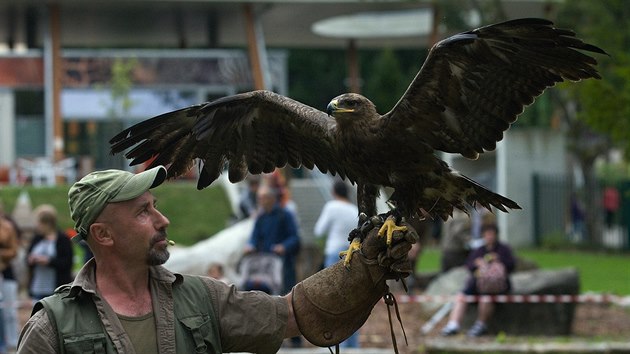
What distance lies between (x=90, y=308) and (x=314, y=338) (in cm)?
83

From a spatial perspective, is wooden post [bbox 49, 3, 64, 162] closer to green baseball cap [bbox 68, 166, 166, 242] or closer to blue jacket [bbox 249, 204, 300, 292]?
blue jacket [bbox 249, 204, 300, 292]

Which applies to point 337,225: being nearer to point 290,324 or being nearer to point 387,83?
point 290,324

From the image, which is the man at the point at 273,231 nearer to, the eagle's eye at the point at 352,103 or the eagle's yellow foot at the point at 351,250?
the eagle's eye at the point at 352,103

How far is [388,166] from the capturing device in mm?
5062

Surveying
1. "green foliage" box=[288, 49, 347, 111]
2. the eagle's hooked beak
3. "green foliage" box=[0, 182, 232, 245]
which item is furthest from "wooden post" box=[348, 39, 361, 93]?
the eagle's hooked beak

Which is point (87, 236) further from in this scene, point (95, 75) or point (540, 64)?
point (95, 75)

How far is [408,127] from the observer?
4984 millimetres

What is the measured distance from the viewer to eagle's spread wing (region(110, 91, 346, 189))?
5258 mm

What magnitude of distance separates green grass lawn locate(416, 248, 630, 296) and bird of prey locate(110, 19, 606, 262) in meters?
10.3

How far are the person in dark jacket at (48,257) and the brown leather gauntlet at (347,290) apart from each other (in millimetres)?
6851

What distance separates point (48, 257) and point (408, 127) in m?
6.43

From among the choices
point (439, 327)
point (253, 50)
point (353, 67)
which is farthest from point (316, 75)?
point (439, 327)

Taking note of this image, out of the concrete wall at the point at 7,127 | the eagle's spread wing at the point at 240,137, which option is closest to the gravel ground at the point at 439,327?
the eagle's spread wing at the point at 240,137

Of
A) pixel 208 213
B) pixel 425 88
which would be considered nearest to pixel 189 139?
pixel 425 88
